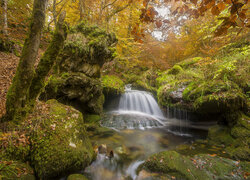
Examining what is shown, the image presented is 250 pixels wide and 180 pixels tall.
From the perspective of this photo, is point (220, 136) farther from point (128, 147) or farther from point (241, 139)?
point (128, 147)

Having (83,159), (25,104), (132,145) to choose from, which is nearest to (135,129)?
(132,145)

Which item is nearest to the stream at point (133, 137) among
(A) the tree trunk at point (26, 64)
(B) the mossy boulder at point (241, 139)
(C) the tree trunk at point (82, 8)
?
(B) the mossy boulder at point (241, 139)

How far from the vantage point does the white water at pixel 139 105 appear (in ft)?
26.9

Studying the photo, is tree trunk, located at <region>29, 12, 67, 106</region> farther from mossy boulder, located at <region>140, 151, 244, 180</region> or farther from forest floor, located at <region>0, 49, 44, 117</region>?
mossy boulder, located at <region>140, 151, 244, 180</region>

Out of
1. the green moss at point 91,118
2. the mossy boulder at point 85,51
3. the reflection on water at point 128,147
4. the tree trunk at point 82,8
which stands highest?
the tree trunk at point 82,8

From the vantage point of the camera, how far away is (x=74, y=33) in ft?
18.6

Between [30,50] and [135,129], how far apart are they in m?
4.98

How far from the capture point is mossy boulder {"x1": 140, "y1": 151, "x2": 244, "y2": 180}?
8.39 feet

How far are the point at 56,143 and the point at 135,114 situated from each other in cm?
568

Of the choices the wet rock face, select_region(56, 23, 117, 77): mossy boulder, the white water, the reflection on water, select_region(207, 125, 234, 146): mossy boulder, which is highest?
select_region(56, 23, 117, 77): mossy boulder

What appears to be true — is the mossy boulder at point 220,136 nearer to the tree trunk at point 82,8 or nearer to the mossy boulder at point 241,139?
the mossy boulder at point 241,139

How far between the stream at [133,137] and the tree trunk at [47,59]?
6.86ft

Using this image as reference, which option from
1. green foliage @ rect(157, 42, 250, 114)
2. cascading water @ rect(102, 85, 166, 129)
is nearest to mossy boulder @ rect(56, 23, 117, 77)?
cascading water @ rect(102, 85, 166, 129)

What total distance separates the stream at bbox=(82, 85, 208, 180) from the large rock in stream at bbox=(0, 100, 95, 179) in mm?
493
